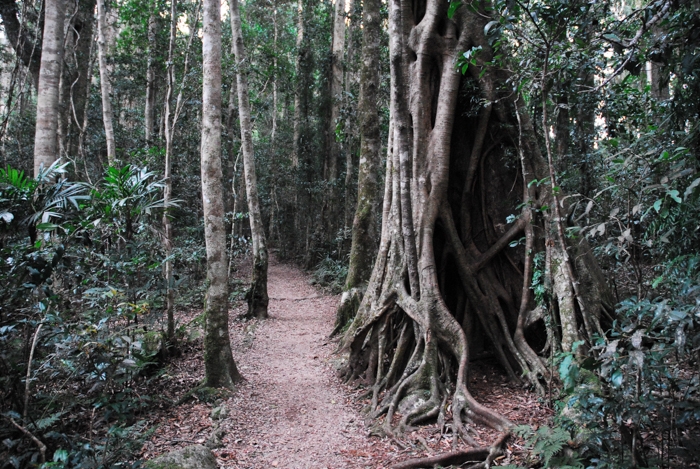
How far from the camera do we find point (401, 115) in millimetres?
5531

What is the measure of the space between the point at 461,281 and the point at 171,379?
168 inches

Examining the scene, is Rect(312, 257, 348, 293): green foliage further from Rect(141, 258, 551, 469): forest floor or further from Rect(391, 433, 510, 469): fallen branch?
Rect(391, 433, 510, 469): fallen branch

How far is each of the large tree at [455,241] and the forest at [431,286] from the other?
0.11ft

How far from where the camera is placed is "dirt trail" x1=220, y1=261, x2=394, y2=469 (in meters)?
4.38

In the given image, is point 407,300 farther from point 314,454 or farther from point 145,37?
point 145,37

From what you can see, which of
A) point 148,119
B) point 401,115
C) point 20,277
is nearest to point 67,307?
point 20,277

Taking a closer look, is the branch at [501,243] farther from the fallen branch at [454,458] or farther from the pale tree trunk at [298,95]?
the pale tree trunk at [298,95]

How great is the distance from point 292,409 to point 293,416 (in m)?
0.20

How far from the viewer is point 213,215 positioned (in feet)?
18.9

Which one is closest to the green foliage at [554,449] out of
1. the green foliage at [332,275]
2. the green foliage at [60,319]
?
the green foliage at [60,319]

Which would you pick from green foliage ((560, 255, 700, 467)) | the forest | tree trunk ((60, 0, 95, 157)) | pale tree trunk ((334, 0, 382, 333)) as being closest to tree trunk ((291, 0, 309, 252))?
tree trunk ((60, 0, 95, 157))

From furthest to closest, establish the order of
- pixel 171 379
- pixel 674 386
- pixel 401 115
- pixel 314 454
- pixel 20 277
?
pixel 171 379 → pixel 401 115 → pixel 314 454 → pixel 20 277 → pixel 674 386

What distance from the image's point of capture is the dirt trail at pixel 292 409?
4379mm

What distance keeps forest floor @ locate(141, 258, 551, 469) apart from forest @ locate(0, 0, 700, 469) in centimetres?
4
